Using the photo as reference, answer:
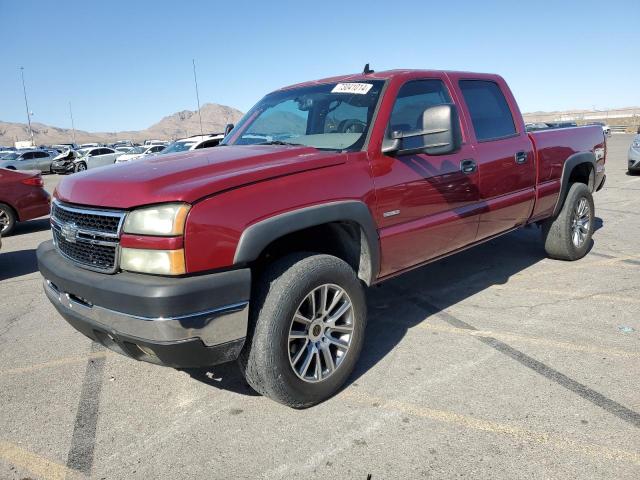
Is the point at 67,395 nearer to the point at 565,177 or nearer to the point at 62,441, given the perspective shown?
the point at 62,441

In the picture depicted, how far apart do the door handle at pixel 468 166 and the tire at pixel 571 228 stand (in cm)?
204

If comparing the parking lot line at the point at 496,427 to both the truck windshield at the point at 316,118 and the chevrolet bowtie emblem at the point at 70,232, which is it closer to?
the truck windshield at the point at 316,118

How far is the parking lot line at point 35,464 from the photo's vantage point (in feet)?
8.09

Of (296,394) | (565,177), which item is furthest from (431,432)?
(565,177)

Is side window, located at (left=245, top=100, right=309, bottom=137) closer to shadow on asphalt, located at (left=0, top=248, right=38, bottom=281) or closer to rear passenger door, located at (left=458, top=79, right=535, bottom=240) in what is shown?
rear passenger door, located at (left=458, top=79, right=535, bottom=240)

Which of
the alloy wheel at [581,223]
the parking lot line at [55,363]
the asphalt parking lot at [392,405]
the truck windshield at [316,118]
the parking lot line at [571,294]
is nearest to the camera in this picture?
the asphalt parking lot at [392,405]

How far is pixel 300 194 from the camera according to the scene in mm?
2785

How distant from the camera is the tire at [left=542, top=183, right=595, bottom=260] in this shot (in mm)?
5461

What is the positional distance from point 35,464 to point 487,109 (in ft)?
13.6

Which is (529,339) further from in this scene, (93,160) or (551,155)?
(93,160)

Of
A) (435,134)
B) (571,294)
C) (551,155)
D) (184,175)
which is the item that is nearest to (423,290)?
(571,294)

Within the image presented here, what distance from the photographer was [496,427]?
8.80 ft

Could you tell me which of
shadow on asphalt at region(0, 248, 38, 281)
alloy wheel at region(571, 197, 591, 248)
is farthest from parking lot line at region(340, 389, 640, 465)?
shadow on asphalt at region(0, 248, 38, 281)

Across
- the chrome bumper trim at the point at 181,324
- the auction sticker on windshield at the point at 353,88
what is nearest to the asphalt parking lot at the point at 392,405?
the chrome bumper trim at the point at 181,324
